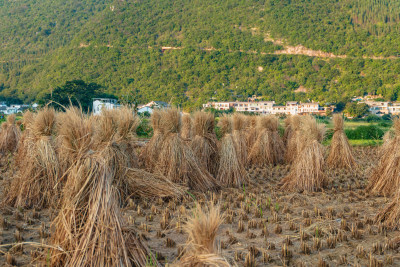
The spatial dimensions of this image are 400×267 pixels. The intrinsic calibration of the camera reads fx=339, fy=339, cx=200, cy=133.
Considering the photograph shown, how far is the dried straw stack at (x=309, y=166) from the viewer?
7453mm

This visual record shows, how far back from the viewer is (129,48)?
281ft

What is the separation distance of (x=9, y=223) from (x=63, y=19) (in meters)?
114

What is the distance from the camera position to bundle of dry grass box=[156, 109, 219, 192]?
720cm

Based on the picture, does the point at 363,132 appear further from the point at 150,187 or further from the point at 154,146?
the point at 150,187

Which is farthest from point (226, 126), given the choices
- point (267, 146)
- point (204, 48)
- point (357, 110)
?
point (204, 48)

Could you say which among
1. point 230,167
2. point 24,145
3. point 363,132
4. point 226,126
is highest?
point 226,126

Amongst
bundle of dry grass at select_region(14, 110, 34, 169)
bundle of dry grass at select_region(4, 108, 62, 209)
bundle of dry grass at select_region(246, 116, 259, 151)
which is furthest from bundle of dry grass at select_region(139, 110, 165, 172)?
bundle of dry grass at select_region(246, 116, 259, 151)

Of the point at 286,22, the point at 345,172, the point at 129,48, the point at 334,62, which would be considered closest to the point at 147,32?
the point at 129,48

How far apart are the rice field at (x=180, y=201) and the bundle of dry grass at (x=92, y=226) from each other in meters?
0.01

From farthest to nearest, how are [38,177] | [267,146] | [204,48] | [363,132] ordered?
[204,48], [363,132], [267,146], [38,177]

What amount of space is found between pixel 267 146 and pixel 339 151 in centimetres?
234

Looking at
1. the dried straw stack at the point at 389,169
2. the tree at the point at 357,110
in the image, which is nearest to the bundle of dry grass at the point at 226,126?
the dried straw stack at the point at 389,169

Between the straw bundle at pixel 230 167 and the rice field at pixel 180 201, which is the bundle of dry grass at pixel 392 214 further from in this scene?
the straw bundle at pixel 230 167

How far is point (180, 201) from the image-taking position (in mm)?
6535
